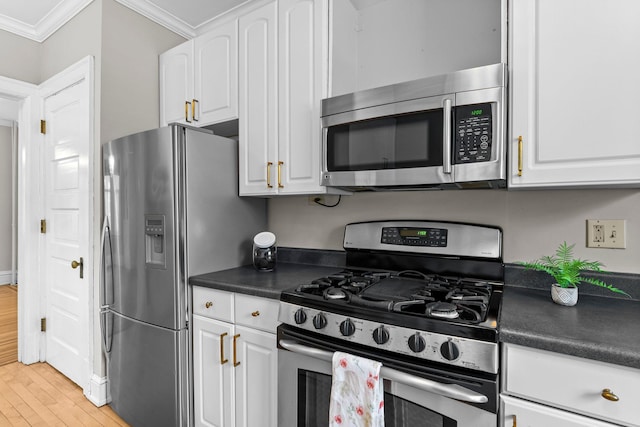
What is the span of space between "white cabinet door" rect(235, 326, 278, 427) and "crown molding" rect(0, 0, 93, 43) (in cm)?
245

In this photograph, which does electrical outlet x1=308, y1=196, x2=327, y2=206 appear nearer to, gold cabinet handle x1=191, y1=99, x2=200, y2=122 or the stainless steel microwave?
the stainless steel microwave

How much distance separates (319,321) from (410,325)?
35cm

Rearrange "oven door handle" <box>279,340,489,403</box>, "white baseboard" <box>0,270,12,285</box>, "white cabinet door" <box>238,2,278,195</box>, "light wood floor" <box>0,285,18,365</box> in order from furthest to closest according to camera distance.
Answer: "white baseboard" <box>0,270,12,285</box> → "light wood floor" <box>0,285,18,365</box> → "white cabinet door" <box>238,2,278,195</box> → "oven door handle" <box>279,340,489,403</box>

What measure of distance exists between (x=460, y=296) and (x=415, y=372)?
1.17 ft

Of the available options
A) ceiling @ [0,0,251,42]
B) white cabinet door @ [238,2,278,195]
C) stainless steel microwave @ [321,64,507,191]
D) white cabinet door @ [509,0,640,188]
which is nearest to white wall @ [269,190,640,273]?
stainless steel microwave @ [321,64,507,191]

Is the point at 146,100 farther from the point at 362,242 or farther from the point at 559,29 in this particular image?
the point at 559,29

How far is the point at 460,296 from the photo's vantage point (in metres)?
1.22

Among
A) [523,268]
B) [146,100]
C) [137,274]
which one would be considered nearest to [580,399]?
[523,268]

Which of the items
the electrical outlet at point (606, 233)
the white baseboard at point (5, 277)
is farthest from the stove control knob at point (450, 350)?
the white baseboard at point (5, 277)

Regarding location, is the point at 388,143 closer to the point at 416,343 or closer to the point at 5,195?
the point at 416,343

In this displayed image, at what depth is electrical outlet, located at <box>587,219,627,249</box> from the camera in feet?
4.24

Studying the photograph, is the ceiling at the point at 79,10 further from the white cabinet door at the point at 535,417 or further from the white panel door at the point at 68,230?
the white cabinet door at the point at 535,417

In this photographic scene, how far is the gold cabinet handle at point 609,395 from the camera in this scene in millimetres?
808

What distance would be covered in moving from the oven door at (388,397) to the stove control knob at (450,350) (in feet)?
0.21
